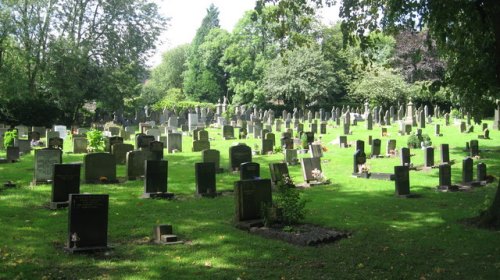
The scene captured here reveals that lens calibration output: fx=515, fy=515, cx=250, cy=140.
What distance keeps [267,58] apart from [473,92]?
53.5 meters

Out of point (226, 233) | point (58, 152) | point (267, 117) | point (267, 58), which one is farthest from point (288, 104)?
point (226, 233)

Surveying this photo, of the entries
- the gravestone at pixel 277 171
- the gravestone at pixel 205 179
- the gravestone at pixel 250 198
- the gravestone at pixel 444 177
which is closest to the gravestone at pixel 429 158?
the gravestone at pixel 444 177

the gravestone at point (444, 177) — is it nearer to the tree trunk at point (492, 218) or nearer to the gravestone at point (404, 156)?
the gravestone at point (404, 156)

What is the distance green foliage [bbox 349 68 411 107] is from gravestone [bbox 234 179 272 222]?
1907 inches

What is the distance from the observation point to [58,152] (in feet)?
50.2

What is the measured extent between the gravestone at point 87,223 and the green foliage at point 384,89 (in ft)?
169

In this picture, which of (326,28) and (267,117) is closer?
(267,117)

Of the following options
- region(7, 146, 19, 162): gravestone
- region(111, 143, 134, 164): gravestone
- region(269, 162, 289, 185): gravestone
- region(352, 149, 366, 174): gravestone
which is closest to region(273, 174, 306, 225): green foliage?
region(269, 162, 289, 185): gravestone

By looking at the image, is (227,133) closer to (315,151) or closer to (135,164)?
(315,151)

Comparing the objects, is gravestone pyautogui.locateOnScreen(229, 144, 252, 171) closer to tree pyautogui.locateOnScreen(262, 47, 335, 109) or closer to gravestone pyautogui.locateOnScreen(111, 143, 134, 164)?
gravestone pyautogui.locateOnScreen(111, 143, 134, 164)

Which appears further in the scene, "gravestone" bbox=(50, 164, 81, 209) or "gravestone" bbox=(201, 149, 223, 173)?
"gravestone" bbox=(201, 149, 223, 173)

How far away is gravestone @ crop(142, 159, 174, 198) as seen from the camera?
13.6 m

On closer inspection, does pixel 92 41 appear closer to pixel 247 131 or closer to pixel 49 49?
pixel 49 49

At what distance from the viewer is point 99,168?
15.6 meters
